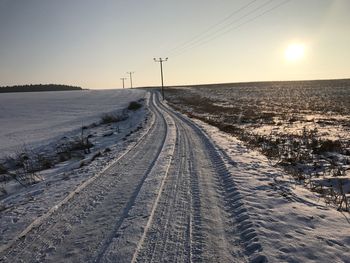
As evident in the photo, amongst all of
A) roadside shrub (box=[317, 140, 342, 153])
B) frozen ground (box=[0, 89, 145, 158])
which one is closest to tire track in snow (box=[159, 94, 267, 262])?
roadside shrub (box=[317, 140, 342, 153])

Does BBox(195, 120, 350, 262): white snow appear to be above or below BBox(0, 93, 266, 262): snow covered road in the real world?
below

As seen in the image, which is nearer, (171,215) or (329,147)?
(171,215)

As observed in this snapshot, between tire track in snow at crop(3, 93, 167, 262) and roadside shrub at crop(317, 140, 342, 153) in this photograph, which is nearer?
tire track in snow at crop(3, 93, 167, 262)

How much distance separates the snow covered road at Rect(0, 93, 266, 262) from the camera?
460 cm

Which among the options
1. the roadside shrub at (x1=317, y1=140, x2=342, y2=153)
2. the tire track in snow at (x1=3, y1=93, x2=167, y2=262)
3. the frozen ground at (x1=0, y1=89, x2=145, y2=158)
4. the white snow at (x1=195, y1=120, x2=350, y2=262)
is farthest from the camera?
the frozen ground at (x1=0, y1=89, x2=145, y2=158)

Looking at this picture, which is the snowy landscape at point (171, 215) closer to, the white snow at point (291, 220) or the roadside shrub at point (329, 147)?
the white snow at point (291, 220)

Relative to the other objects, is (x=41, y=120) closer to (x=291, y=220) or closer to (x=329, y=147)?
(x=329, y=147)

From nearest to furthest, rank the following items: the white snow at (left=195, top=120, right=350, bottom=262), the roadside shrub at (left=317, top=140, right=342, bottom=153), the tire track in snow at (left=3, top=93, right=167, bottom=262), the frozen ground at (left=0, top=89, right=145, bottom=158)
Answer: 1. the white snow at (left=195, top=120, right=350, bottom=262)
2. the tire track in snow at (left=3, top=93, right=167, bottom=262)
3. the roadside shrub at (left=317, top=140, right=342, bottom=153)
4. the frozen ground at (left=0, top=89, right=145, bottom=158)

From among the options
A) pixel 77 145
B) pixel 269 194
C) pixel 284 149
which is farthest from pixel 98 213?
pixel 77 145

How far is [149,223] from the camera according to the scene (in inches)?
221

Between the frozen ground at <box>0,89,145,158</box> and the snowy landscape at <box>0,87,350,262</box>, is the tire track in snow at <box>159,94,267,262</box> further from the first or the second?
the frozen ground at <box>0,89,145,158</box>

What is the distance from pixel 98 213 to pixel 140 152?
21.1ft

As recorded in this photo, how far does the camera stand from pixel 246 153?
12109 millimetres

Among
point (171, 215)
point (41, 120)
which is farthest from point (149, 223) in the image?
point (41, 120)
